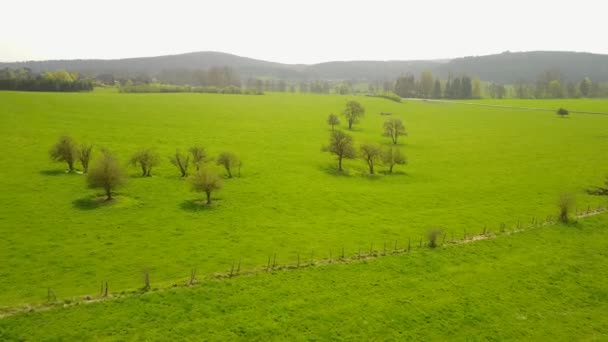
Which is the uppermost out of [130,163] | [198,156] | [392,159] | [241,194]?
[198,156]

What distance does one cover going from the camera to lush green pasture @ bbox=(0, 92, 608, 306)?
35312mm

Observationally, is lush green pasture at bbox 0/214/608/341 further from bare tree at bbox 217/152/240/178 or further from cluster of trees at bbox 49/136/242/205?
bare tree at bbox 217/152/240/178

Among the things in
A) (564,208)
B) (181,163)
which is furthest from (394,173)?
(181,163)

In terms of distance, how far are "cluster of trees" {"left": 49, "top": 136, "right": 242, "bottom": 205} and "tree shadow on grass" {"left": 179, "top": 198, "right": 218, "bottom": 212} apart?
2.38 feet

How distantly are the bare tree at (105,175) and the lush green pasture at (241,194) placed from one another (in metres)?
2.26

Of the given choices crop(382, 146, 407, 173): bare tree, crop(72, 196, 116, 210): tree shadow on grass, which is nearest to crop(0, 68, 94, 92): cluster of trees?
crop(72, 196, 116, 210): tree shadow on grass

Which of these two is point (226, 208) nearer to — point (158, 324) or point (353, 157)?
point (158, 324)

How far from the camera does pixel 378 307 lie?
2886 cm

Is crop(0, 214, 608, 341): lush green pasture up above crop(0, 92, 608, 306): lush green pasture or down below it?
below

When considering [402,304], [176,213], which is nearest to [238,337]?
[402,304]

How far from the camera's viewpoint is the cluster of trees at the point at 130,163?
1892 inches

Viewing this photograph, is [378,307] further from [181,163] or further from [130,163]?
[130,163]

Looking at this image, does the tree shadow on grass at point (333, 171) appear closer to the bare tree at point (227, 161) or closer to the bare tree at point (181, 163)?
the bare tree at point (227, 161)

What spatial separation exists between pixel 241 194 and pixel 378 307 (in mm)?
30689
